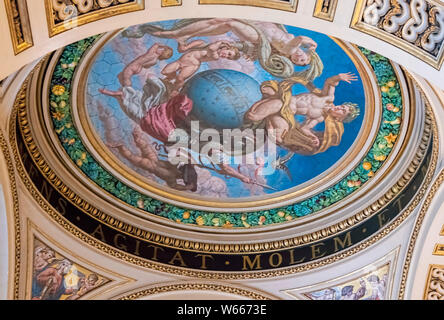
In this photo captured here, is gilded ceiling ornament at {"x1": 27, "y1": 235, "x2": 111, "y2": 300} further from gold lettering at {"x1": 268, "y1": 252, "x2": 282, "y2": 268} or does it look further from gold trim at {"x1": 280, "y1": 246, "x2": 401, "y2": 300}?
gold trim at {"x1": 280, "y1": 246, "x2": 401, "y2": 300}

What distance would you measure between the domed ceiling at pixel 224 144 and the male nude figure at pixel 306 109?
0.08 ft

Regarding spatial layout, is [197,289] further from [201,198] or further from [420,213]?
[420,213]

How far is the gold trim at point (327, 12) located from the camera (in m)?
7.56

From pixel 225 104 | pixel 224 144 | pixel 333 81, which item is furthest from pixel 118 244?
pixel 333 81

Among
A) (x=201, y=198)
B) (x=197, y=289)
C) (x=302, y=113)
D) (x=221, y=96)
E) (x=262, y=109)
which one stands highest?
(x=221, y=96)

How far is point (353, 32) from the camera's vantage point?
7770mm

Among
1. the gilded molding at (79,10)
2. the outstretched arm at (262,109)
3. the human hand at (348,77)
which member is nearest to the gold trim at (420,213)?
the human hand at (348,77)

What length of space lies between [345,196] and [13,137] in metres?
6.11

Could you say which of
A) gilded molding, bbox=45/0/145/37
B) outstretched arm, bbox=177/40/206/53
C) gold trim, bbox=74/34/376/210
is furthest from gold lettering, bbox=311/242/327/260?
gilded molding, bbox=45/0/145/37

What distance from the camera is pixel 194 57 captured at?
11.8 m

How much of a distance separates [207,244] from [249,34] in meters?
4.47

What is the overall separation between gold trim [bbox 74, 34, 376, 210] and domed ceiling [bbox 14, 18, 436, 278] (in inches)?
1.0
